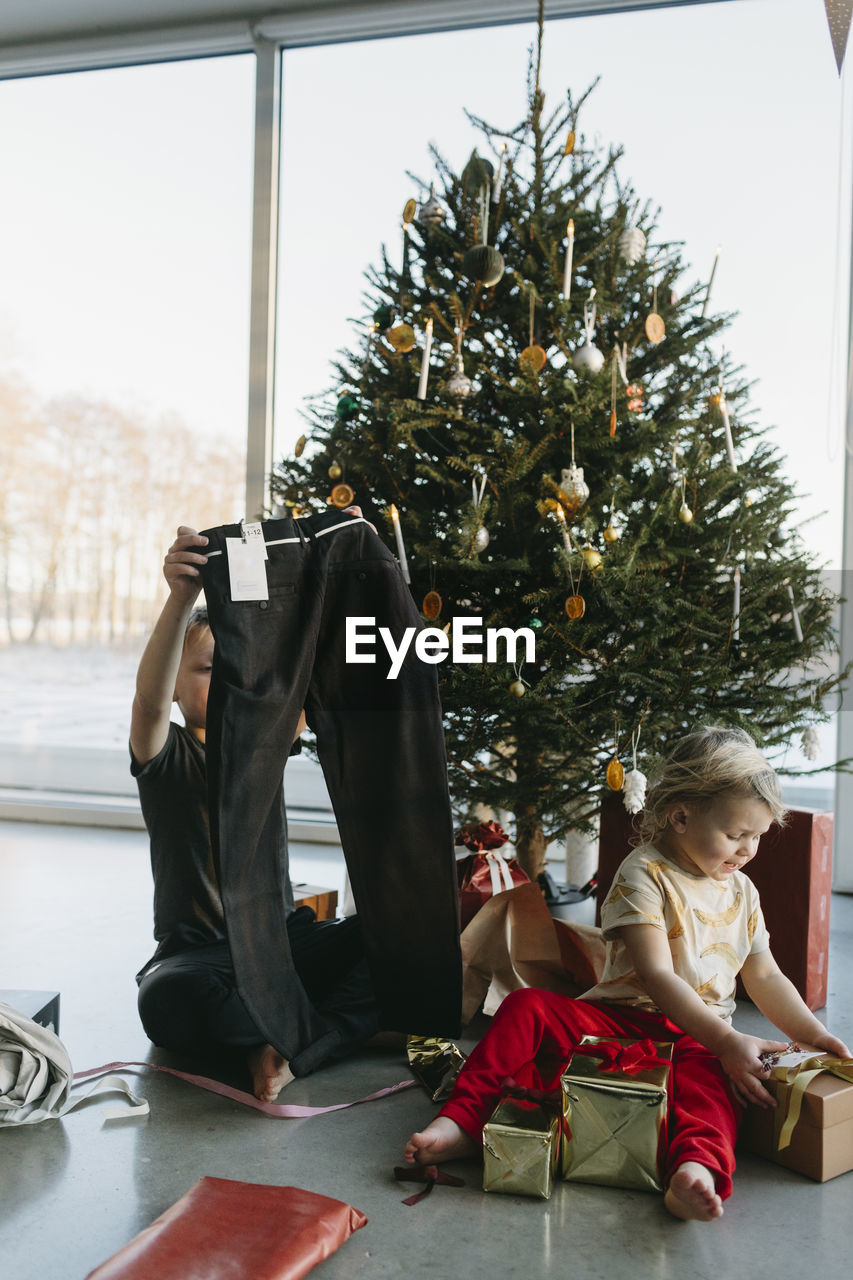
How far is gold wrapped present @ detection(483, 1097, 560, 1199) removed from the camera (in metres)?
1.36

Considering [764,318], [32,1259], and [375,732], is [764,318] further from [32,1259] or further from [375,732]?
[32,1259]

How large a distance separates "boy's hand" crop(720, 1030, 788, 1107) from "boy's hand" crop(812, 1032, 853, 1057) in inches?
5.6

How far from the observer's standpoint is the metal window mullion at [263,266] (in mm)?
3764

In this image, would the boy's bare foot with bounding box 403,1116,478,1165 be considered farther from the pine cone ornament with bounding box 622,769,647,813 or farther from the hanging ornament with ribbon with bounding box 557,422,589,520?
the hanging ornament with ribbon with bounding box 557,422,589,520

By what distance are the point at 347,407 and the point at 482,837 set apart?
1036 mm

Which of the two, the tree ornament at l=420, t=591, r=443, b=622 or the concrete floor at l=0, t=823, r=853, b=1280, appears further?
the tree ornament at l=420, t=591, r=443, b=622

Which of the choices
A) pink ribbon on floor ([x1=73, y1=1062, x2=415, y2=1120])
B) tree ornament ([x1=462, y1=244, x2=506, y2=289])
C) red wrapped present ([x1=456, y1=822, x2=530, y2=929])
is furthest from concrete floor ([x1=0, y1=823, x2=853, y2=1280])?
tree ornament ([x1=462, y1=244, x2=506, y2=289])

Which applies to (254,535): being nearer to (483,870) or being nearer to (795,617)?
(483,870)

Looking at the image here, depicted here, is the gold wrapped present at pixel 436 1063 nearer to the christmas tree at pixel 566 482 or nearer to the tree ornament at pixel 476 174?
the christmas tree at pixel 566 482

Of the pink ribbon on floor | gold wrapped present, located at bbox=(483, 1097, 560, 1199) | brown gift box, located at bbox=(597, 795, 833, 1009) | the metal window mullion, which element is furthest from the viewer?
the metal window mullion

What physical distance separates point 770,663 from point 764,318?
5.25 ft

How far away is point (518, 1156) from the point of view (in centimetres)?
136
